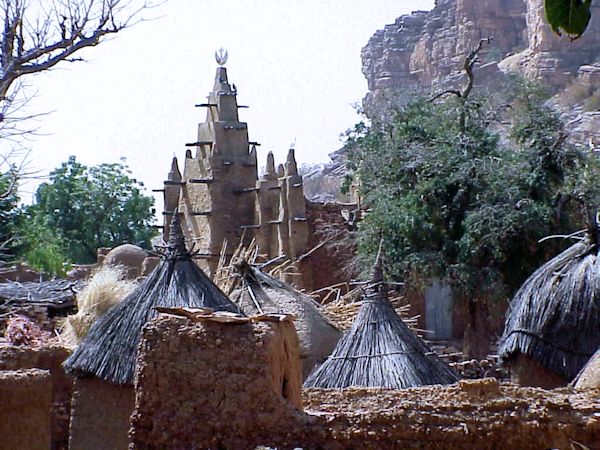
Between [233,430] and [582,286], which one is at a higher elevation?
[582,286]

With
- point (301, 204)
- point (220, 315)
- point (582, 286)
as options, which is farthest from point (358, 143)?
point (220, 315)

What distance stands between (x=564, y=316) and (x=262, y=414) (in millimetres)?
6204

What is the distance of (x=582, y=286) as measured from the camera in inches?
468

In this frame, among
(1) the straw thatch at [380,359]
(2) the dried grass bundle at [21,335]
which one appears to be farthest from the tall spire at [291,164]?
(1) the straw thatch at [380,359]

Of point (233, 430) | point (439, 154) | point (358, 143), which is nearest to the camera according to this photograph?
point (233, 430)

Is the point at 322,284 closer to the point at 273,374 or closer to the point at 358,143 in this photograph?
the point at 358,143

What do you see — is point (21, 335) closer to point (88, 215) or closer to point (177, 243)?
point (177, 243)

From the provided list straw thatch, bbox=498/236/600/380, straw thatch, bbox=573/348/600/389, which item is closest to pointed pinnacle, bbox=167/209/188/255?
straw thatch, bbox=498/236/600/380

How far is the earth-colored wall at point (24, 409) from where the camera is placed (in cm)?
897

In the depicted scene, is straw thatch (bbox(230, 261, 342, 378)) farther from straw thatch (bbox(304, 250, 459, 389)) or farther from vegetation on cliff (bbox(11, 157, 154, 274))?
vegetation on cliff (bbox(11, 157, 154, 274))

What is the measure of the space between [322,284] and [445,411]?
16622 millimetres

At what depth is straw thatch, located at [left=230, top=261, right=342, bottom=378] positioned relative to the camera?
14359 mm

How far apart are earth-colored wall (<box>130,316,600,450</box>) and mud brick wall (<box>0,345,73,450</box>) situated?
188 inches

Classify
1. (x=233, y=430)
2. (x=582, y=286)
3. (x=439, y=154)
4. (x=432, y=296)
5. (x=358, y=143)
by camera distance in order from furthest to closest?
(x=432, y=296), (x=358, y=143), (x=439, y=154), (x=582, y=286), (x=233, y=430)
